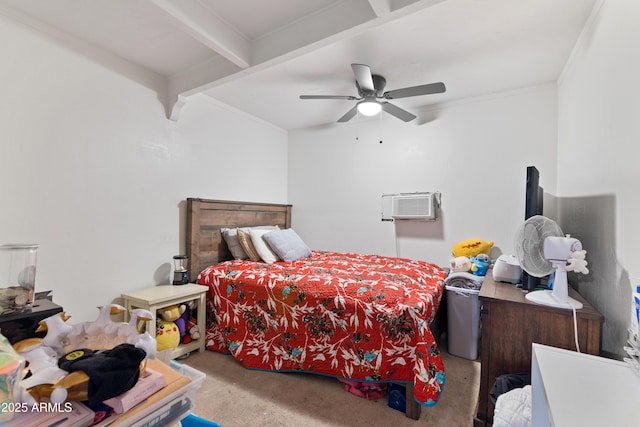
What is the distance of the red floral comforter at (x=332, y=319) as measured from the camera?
1636mm

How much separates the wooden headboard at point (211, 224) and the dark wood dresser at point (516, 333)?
2398 mm

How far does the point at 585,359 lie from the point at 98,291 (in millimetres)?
2799

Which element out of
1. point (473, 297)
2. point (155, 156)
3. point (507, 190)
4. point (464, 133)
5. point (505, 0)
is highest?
point (505, 0)

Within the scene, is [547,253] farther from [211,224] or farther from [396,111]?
[211,224]

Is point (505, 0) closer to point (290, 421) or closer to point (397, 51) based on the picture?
point (397, 51)

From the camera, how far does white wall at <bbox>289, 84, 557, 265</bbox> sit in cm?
272

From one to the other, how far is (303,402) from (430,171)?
8.46 ft

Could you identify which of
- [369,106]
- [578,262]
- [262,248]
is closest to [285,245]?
[262,248]

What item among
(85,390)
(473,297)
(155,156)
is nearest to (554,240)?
(473,297)

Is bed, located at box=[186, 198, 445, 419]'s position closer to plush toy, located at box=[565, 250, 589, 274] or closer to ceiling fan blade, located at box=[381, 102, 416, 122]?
plush toy, located at box=[565, 250, 589, 274]

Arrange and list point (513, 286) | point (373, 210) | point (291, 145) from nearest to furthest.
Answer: point (513, 286) < point (373, 210) < point (291, 145)

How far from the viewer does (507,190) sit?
278cm

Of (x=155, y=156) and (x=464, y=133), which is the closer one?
(x=155, y=156)

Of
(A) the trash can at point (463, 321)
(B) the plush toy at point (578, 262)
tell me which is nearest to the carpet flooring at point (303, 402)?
(A) the trash can at point (463, 321)
